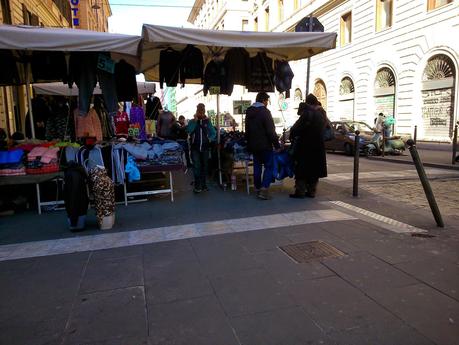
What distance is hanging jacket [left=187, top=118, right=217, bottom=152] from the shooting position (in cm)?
784

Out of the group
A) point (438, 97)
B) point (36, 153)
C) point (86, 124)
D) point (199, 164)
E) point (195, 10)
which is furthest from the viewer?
point (195, 10)

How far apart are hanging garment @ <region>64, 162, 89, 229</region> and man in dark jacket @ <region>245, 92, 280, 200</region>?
3.03 meters

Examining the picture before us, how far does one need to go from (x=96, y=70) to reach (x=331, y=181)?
5.80 metres

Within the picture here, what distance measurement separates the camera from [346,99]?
89.8ft

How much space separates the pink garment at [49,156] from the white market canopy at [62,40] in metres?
1.64

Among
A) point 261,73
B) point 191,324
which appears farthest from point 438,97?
point 191,324

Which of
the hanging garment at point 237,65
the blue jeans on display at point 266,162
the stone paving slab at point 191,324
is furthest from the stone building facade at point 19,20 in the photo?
the stone paving slab at point 191,324

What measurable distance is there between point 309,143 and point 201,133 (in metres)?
2.11

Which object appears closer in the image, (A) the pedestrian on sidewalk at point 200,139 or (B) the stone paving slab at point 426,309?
(B) the stone paving slab at point 426,309

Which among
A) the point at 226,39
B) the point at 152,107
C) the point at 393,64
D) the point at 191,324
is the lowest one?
the point at 191,324

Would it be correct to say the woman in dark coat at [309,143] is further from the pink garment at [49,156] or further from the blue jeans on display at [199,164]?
the pink garment at [49,156]

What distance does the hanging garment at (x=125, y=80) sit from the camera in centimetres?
818

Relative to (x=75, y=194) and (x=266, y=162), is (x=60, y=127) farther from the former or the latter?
(x=266, y=162)

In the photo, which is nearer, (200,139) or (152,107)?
(200,139)
